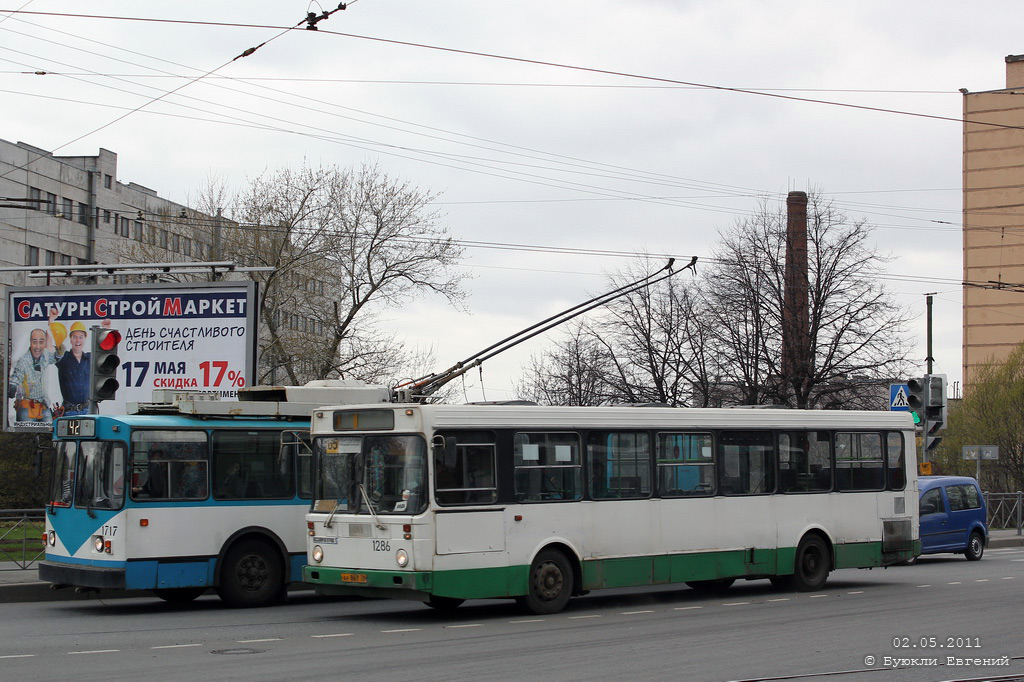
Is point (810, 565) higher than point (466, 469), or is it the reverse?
point (466, 469)

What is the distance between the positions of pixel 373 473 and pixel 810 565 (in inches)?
280

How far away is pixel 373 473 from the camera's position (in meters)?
14.6

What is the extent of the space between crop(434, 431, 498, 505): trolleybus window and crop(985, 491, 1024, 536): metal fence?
2614cm

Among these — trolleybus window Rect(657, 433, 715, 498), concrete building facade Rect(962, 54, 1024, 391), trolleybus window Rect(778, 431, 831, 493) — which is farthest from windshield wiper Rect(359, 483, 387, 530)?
concrete building facade Rect(962, 54, 1024, 391)

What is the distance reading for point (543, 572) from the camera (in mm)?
15078

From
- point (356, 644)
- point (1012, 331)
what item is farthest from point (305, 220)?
point (1012, 331)

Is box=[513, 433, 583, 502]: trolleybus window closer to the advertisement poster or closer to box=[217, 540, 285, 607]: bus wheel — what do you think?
box=[217, 540, 285, 607]: bus wheel

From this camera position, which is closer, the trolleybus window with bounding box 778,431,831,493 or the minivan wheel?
the trolleybus window with bounding box 778,431,831,493

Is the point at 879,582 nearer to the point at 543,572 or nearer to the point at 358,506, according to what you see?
the point at 543,572

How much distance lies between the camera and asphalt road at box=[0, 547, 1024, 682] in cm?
1045

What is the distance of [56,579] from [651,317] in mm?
31457

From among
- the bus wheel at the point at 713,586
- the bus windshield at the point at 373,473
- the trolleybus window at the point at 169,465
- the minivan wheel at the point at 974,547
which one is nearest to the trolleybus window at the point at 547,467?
the bus windshield at the point at 373,473

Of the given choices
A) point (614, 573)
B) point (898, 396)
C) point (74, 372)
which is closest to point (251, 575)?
point (614, 573)

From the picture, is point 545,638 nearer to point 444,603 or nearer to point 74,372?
point 444,603
